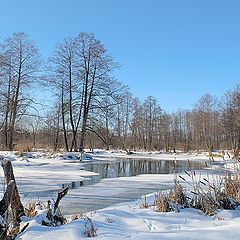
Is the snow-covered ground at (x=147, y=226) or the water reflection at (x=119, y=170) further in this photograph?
the water reflection at (x=119, y=170)

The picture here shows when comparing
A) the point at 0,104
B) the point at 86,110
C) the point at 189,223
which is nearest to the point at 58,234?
the point at 189,223

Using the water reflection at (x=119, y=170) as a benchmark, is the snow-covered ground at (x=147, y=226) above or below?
above

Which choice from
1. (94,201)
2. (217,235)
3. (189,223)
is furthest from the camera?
(94,201)

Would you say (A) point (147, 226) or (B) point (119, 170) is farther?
(B) point (119, 170)

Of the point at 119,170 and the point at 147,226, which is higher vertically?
the point at 147,226

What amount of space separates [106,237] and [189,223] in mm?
1435

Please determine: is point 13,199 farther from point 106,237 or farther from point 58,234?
point 106,237

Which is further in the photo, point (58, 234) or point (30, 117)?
point (30, 117)

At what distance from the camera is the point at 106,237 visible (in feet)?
7.82

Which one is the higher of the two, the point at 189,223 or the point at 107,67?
the point at 107,67

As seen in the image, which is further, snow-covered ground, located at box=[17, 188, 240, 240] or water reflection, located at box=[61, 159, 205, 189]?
water reflection, located at box=[61, 159, 205, 189]

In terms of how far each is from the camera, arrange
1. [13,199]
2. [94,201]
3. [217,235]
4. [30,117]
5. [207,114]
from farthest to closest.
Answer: [207,114]
[30,117]
[94,201]
[13,199]
[217,235]

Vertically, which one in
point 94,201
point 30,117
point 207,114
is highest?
point 207,114

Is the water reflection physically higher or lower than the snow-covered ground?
lower
